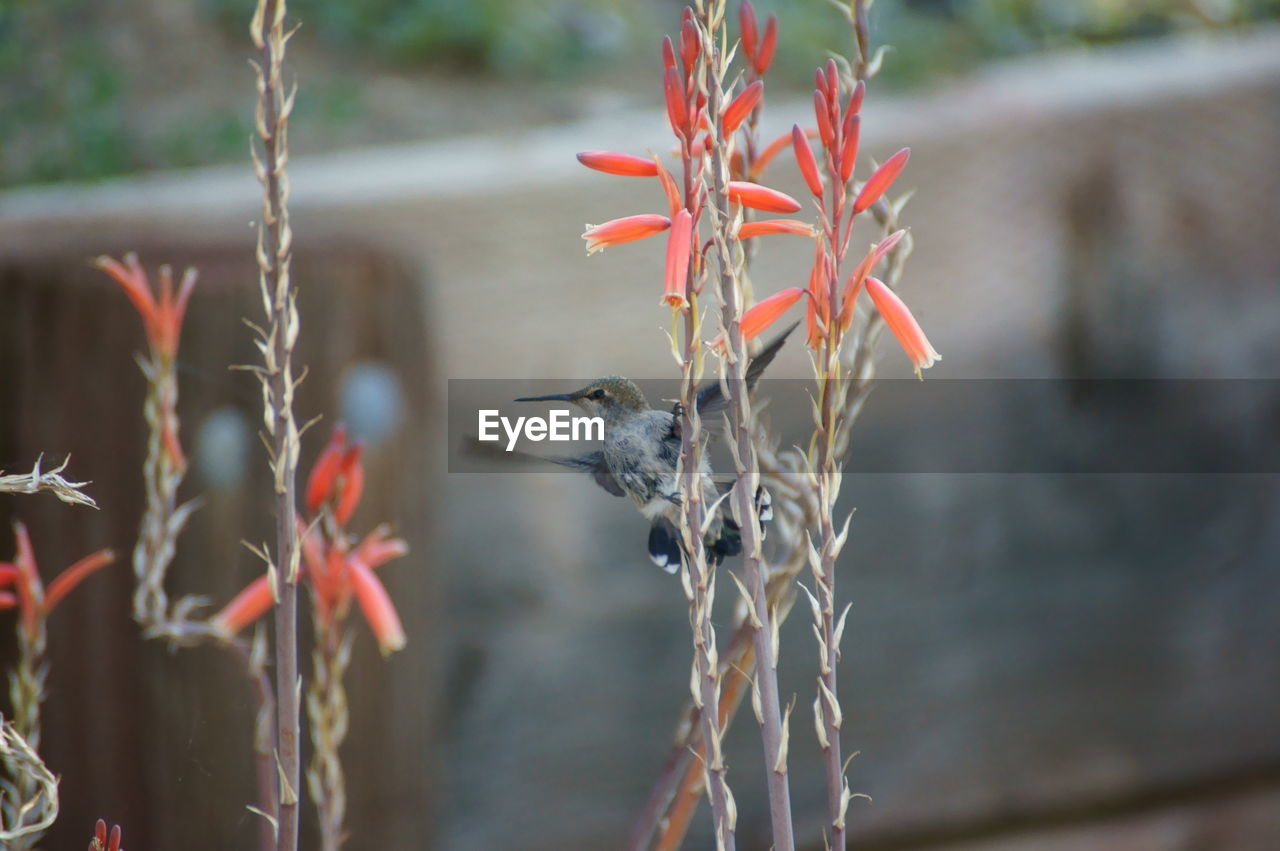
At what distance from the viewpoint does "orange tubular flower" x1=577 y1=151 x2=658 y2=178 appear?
1.42 feet

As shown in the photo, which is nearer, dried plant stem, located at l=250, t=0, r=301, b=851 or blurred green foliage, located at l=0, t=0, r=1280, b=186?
dried plant stem, located at l=250, t=0, r=301, b=851

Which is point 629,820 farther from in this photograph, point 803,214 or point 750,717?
point 803,214

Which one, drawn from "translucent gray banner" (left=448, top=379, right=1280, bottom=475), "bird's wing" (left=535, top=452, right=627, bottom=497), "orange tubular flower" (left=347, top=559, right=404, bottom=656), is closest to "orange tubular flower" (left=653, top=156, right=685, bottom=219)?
"bird's wing" (left=535, top=452, right=627, bottom=497)

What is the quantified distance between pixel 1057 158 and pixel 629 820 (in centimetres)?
94

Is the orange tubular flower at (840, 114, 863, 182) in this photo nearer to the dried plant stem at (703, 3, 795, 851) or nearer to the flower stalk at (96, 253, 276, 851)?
the dried plant stem at (703, 3, 795, 851)

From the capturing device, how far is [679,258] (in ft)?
1.33

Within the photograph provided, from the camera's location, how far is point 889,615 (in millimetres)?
1434

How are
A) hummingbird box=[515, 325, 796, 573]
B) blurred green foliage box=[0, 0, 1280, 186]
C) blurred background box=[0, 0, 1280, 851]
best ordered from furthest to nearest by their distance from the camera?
blurred green foliage box=[0, 0, 1280, 186] → blurred background box=[0, 0, 1280, 851] → hummingbird box=[515, 325, 796, 573]

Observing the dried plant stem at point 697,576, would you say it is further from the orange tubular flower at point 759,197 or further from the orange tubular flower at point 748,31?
the orange tubular flower at point 748,31

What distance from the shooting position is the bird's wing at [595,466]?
0.48m

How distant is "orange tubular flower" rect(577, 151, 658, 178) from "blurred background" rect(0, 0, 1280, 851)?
634 mm

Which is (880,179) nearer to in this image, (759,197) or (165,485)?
(759,197)

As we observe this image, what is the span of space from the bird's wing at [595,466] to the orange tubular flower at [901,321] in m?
0.13

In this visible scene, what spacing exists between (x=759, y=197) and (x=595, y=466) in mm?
133
